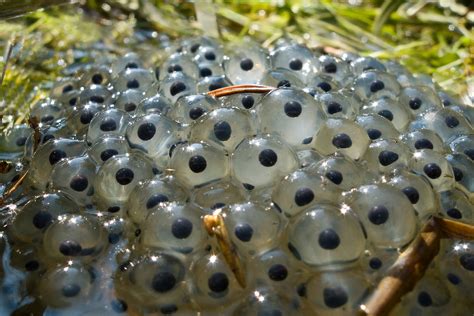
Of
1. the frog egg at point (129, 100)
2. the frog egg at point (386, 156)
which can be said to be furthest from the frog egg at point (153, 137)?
the frog egg at point (386, 156)

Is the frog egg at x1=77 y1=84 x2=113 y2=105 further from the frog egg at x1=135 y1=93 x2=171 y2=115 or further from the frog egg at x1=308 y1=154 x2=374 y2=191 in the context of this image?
the frog egg at x1=308 y1=154 x2=374 y2=191

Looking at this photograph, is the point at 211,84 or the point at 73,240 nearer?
the point at 73,240

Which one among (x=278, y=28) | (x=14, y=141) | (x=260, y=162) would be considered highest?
(x=260, y=162)

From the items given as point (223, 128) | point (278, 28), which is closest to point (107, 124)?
point (223, 128)

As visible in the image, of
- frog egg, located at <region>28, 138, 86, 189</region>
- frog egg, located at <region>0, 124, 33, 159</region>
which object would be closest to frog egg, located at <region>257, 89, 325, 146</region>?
frog egg, located at <region>28, 138, 86, 189</region>

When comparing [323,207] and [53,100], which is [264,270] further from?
[53,100]

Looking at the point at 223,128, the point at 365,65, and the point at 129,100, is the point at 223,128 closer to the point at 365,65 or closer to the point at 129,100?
the point at 129,100

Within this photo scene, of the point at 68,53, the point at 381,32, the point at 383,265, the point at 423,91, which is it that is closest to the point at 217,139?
the point at 383,265
